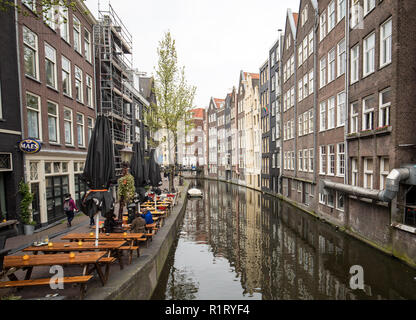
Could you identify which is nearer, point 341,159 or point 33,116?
point 33,116

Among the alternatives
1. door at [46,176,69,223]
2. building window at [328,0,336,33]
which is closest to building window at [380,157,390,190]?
building window at [328,0,336,33]

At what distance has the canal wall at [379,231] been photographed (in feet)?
32.0

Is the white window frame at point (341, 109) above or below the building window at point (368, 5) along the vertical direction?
below

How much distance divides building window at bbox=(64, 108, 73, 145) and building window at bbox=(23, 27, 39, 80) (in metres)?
3.44

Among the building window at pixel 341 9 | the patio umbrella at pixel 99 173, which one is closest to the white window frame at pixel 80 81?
the patio umbrella at pixel 99 173

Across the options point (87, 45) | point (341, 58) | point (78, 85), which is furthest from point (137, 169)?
point (341, 58)

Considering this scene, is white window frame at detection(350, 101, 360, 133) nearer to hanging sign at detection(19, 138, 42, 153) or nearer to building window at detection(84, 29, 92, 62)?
hanging sign at detection(19, 138, 42, 153)

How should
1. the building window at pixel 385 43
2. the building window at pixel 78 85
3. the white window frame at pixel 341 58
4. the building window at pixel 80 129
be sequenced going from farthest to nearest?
the building window at pixel 80 129 < the building window at pixel 78 85 < the white window frame at pixel 341 58 < the building window at pixel 385 43

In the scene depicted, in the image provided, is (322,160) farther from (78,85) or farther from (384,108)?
(78,85)

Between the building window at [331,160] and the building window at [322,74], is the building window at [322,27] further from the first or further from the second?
the building window at [331,160]

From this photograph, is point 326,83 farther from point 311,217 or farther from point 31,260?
point 31,260

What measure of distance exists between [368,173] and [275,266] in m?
7.56

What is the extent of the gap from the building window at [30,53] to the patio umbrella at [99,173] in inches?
317

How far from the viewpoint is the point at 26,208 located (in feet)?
37.1
